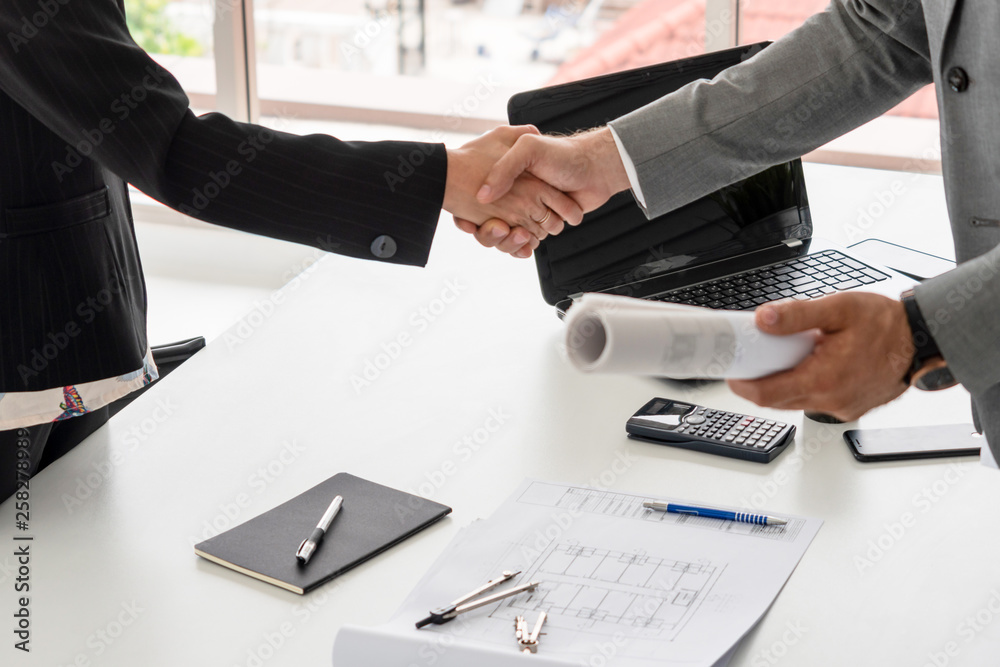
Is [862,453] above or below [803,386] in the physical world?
below

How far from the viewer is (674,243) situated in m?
1.64

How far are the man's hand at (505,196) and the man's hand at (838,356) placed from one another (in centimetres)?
71

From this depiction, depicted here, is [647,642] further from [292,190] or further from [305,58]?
[305,58]

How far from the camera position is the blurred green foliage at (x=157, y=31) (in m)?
3.58

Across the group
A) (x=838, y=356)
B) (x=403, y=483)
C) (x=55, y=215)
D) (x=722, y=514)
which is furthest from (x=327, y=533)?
(x=55, y=215)

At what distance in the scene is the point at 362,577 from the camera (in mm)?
993

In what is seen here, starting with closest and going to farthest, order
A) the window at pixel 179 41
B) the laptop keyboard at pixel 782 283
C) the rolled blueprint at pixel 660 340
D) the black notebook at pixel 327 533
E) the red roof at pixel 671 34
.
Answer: the rolled blueprint at pixel 660 340
the black notebook at pixel 327 533
the laptop keyboard at pixel 782 283
the red roof at pixel 671 34
the window at pixel 179 41

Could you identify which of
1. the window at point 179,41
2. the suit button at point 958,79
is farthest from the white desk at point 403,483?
the window at point 179,41

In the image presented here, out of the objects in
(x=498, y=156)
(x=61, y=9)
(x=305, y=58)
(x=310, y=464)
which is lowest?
(x=305, y=58)

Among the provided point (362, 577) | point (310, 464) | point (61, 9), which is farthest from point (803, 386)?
point (61, 9)

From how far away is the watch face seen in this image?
0.95 metres

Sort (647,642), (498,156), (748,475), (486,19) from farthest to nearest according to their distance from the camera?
(486,19)
(498,156)
(748,475)
(647,642)

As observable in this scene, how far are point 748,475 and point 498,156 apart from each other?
2.18ft

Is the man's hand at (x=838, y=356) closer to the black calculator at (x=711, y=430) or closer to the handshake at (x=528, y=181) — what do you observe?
the black calculator at (x=711, y=430)
